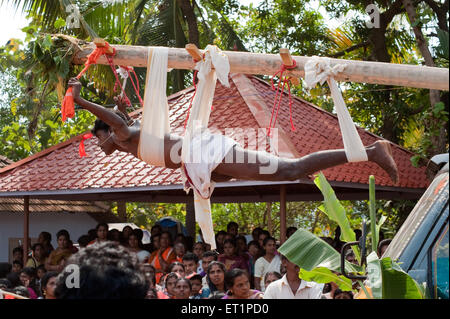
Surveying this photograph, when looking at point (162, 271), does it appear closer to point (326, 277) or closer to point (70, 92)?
point (70, 92)

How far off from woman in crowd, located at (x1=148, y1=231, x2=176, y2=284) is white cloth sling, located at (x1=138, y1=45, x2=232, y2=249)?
4.32m

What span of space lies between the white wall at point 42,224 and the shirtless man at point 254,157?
11145mm

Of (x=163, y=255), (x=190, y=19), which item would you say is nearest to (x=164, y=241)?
(x=163, y=255)

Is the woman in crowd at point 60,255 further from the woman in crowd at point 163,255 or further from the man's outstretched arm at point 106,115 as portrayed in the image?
the man's outstretched arm at point 106,115

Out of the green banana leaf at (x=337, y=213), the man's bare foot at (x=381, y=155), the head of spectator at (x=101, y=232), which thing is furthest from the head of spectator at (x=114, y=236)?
the man's bare foot at (x=381, y=155)

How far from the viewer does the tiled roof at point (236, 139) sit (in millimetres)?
9078

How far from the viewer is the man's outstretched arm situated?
4.45 metres

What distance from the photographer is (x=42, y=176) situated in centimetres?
1010

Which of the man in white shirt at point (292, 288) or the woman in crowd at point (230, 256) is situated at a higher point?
the woman in crowd at point (230, 256)

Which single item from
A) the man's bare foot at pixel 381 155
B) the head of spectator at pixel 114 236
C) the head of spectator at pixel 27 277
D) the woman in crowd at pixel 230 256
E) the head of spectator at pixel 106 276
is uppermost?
the man's bare foot at pixel 381 155

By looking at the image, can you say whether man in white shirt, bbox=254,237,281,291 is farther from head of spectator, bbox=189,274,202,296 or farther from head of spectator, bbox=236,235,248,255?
head of spectator, bbox=189,274,202,296
